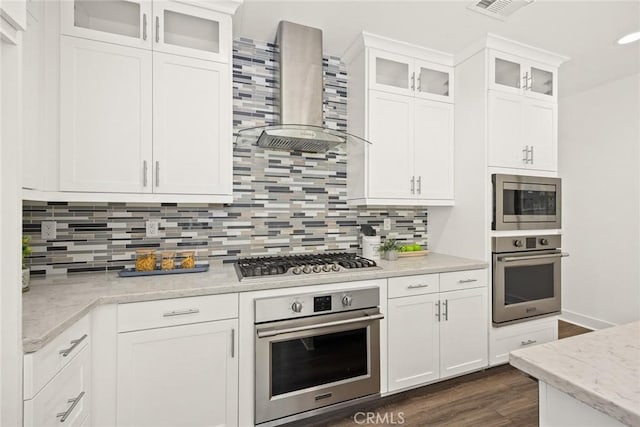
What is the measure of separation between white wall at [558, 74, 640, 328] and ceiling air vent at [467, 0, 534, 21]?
198 cm

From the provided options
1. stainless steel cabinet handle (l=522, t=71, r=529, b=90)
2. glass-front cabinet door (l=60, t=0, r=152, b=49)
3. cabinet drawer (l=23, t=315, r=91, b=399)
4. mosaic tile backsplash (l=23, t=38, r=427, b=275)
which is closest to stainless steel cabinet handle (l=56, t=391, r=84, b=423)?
cabinet drawer (l=23, t=315, r=91, b=399)

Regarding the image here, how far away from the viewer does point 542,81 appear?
2.68m

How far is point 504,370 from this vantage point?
8.17 feet

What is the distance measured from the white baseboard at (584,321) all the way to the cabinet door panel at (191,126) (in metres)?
3.89

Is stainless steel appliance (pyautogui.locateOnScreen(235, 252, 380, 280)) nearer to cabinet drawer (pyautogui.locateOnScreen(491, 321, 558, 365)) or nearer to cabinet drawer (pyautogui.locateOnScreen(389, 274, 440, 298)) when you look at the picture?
cabinet drawer (pyautogui.locateOnScreen(389, 274, 440, 298))

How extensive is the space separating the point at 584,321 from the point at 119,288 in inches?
171

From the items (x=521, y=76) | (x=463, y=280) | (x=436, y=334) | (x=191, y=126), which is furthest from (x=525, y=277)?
(x=191, y=126)

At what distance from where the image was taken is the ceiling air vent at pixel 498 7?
198cm

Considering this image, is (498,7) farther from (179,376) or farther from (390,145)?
(179,376)

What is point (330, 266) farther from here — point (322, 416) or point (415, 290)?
point (322, 416)

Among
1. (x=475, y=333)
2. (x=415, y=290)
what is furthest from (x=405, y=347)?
(x=475, y=333)

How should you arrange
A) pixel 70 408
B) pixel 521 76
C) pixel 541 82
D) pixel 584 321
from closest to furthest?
pixel 70 408 < pixel 521 76 < pixel 541 82 < pixel 584 321

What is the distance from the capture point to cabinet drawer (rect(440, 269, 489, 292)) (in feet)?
7.37

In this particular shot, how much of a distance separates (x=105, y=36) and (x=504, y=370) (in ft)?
11.4
